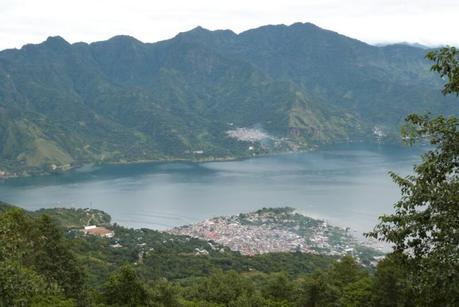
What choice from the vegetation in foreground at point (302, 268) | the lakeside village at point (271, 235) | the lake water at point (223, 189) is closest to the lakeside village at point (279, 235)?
the lakeside village at point (271, 235)

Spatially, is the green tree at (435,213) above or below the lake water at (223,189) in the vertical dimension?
above

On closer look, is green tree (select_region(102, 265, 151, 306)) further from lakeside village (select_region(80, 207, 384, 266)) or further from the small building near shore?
the small building near shore

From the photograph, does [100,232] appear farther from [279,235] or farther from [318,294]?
[318,294]

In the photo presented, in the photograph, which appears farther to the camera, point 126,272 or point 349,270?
point 349,270

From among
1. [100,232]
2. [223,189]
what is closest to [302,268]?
[100,232]

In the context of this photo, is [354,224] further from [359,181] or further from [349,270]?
[349,270]

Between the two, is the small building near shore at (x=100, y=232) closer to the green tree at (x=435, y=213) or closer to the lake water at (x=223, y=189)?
the lake water at (x=223, y=189)

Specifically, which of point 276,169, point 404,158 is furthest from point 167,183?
point 404,158
